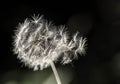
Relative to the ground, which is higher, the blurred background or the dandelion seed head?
the blurred background

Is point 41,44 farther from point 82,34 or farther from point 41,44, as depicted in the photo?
point 82,34

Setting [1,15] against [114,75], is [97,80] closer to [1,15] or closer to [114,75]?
[114,75]

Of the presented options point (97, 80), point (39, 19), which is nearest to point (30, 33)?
point (39, 19)

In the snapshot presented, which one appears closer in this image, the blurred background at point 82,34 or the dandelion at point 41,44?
the dandelion at point 41,44

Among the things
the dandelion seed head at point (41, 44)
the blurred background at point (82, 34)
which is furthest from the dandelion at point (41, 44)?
the blurred background at point (82, 34)

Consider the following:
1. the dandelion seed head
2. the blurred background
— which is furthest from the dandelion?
the blurred background

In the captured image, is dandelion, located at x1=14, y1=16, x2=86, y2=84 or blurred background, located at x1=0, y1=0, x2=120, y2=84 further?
blurred background, located at x1=0, y1=0, x2=120, y2=84

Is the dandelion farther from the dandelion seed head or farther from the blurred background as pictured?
the blurred background

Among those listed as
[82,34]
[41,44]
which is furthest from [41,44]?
[82,34]

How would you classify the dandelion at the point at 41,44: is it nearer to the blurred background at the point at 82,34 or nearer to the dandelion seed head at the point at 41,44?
the dandelion seed head at the point at 41,44
